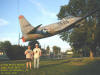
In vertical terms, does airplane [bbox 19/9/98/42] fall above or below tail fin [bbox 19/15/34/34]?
below

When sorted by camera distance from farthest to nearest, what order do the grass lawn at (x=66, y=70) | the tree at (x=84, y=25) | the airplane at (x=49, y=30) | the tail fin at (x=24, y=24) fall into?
1. the tree at (x=84, y=25)
2. the tail fin at (x=24, y=24)
3. the airplane at (x=49, y=30)
4. the grass lawn at (x=66, y=70)

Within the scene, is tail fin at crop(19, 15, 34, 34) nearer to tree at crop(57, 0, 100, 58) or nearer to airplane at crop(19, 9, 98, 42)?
airplane at crop(19, 9, 98, 42)

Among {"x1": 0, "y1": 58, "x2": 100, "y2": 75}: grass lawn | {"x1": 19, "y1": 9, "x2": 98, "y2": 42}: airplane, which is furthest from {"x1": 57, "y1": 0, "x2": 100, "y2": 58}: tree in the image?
{"x1": 0, "y1": 58, "x2": 100, "y2": 75}: grass lawn

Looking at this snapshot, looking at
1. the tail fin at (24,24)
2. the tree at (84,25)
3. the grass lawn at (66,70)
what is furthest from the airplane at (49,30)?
the tree at (84,25)

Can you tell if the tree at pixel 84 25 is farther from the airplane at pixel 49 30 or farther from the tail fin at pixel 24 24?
the tail fin at pixel 24 24

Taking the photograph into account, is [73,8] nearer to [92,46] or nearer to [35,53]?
[92,46]

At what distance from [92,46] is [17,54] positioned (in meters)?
18.9

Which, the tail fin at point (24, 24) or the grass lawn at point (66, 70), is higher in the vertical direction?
the tail fin at point (24, 24)

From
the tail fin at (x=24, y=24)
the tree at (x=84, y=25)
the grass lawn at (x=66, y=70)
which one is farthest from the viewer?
the tree at (x=84, y=25)

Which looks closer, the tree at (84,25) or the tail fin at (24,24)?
the tail fin at (24,24)

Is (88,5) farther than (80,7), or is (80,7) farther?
(80,7)

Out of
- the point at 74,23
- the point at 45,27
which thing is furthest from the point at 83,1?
the point at 45,27

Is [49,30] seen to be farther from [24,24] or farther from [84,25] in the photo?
[84,25]

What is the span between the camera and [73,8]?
113 feet
